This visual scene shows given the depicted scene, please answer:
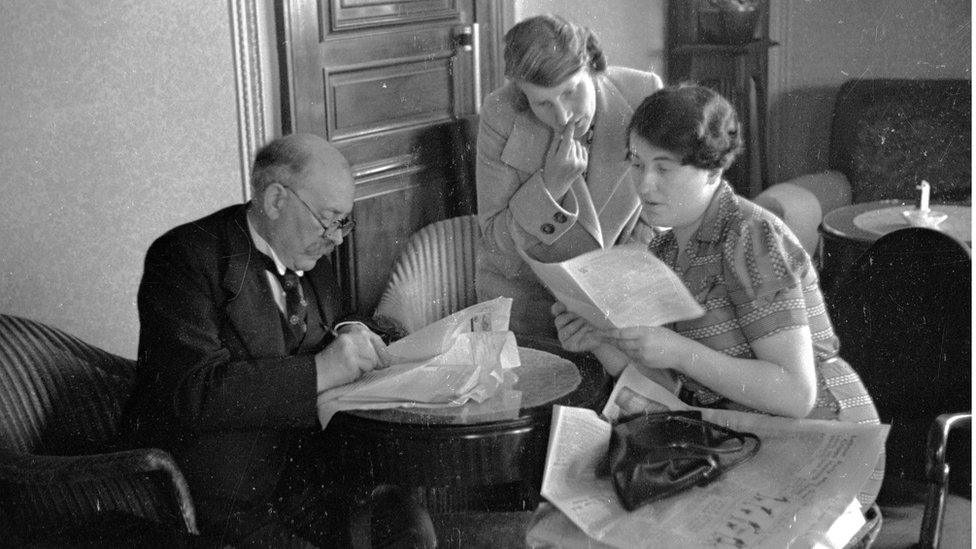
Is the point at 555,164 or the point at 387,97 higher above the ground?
the point at 387,97

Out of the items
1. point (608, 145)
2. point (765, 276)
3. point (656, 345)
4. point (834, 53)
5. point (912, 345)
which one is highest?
point (834, 53)

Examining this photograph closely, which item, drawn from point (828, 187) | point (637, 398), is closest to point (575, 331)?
point (637, 398)

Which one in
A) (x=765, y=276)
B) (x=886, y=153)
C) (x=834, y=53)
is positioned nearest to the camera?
(x=765, y=276)

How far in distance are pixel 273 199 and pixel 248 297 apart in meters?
0.17

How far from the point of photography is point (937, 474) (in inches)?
56.4

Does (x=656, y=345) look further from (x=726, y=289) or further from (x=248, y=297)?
(x=248, y=297)

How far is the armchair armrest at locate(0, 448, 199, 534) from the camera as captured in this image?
1416 millimetres

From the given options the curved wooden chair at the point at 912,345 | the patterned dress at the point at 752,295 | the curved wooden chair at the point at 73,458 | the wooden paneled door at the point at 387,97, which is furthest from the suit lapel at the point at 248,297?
the curved wooden chair at the point at 912,345

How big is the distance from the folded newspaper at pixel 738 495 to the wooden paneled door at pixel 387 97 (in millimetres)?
936

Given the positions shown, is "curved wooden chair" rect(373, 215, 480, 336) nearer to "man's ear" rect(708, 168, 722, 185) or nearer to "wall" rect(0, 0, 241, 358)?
"wall" rect(0, 0, 241, 358)

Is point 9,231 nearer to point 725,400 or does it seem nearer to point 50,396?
point 50,396

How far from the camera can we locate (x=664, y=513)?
3.96ft

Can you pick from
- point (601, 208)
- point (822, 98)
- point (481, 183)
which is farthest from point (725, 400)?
point (822, 98)

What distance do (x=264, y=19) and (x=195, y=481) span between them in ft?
3.28
